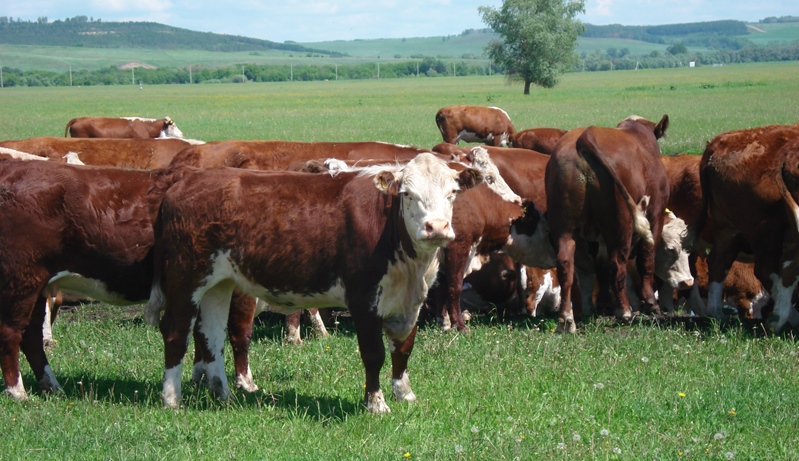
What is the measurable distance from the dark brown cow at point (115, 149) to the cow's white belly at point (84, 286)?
22.1 ft

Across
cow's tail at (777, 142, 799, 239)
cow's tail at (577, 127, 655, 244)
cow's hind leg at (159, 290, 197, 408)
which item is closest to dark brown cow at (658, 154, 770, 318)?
cow's tail at (577, 127, 655, 244)

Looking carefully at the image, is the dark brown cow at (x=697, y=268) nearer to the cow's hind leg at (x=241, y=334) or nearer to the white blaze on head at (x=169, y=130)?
the cow's hind leg at (x=241, y=334)

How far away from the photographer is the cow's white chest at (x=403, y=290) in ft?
22.3

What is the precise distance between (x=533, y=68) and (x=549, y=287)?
7507 centimetres

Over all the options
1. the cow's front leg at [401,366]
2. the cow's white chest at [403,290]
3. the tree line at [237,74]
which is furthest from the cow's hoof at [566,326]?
the tree line at [237,74]

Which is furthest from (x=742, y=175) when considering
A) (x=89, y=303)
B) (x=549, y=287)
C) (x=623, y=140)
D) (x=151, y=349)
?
(x=89, y=303)

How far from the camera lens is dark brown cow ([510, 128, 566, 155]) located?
68.6ft

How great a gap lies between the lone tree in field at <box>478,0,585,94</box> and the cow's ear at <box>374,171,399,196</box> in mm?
77570

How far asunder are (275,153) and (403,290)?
539 centimetres

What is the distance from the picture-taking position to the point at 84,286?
24.6 feet

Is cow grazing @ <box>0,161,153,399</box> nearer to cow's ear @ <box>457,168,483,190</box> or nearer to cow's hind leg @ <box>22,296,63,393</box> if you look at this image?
cow's hind leg @ <box>22,296,63,393</box>

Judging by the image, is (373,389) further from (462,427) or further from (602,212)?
(602,212)

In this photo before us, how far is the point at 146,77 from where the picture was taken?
151750mm

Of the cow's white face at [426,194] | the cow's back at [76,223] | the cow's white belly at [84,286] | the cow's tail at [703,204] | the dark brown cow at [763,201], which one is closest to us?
the cow's white face at [426,194]
